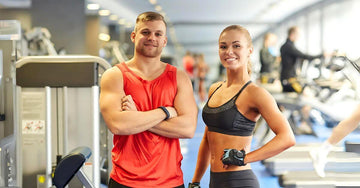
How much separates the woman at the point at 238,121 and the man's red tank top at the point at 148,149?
174mm

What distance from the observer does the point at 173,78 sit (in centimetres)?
207

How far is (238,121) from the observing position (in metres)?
1.98

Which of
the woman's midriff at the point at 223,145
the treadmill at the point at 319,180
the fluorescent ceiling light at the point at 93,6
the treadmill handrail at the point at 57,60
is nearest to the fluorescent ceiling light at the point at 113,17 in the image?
the fluorescent ceiling light at the point at 93,6

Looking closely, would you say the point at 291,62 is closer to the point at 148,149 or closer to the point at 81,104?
the point at 81,104

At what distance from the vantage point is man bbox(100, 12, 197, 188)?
1.97m

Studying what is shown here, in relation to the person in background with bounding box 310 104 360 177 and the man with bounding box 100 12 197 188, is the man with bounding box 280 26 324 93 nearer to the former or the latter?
the person in background with bounding box 310 104 360 177

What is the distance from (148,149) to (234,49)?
54 cm

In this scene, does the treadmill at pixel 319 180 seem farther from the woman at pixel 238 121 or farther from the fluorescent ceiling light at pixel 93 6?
the fluorescent ceiling light at pixel 93 6

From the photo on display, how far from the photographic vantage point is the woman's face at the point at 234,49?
2.01 meters

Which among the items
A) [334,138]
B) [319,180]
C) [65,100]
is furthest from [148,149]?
[319,180]

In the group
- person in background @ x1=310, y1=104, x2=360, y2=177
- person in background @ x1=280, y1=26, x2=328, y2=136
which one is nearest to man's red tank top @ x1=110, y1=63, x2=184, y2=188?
person in background @ x1=310, y1=104, x2=360, y2=177

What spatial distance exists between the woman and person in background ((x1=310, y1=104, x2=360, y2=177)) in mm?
2319

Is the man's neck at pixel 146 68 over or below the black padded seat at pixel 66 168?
over

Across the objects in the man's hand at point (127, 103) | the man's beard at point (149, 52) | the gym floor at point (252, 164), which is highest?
the man's beard at point (149, 52)
